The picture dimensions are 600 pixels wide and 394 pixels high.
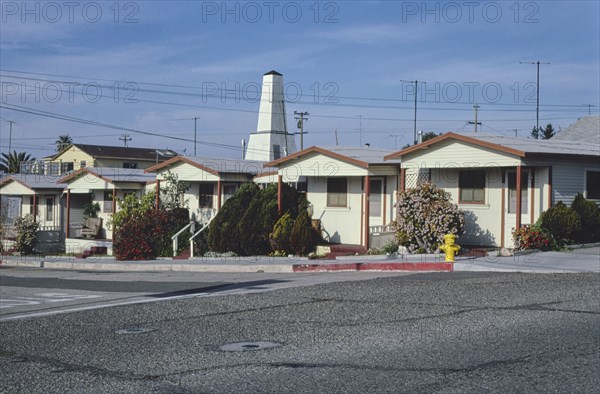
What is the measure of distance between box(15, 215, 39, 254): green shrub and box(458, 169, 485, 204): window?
2726cm

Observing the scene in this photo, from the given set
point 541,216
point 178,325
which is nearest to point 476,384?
point 178,325

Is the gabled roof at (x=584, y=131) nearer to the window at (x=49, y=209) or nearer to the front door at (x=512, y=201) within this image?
the front door at (x=512, y=201)

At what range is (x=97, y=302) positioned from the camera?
1578 centimetres

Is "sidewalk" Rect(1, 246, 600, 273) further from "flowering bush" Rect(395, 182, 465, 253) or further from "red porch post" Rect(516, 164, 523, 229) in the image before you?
"red porch post" Rect(516, 164, 523, 229)

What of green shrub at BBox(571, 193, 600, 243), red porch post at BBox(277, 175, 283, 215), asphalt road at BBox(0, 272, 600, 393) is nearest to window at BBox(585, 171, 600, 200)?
green shrub at BBox(571, 193, 600, 243)

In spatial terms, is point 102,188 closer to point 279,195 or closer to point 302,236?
point 279,195

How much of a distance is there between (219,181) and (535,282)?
18.8 meters

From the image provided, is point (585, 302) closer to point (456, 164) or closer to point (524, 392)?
point (524, 392)

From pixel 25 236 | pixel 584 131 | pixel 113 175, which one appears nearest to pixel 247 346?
pixel 584 131

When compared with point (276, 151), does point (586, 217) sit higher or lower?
lower

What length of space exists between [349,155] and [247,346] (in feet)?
60.7

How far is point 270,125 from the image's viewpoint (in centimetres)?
5328

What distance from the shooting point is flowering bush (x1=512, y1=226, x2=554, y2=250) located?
74.4 ft

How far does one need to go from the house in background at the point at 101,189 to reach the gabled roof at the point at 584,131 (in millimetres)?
20797
